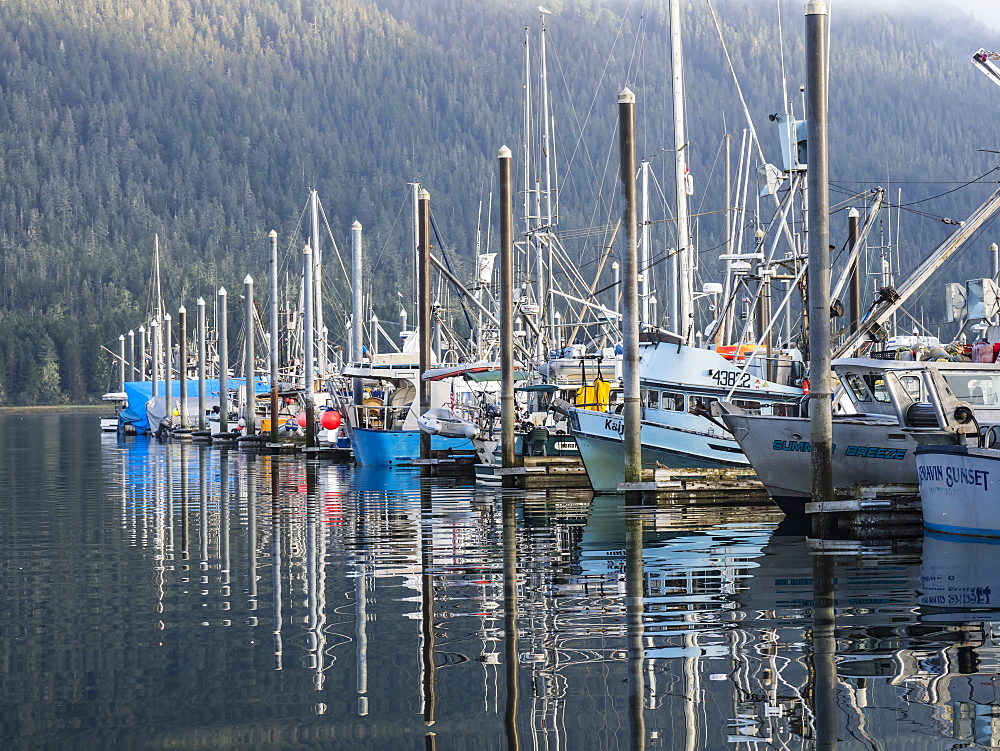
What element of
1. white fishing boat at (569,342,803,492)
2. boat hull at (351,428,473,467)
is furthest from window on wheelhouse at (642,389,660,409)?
boat hull at (351,428,473,467)

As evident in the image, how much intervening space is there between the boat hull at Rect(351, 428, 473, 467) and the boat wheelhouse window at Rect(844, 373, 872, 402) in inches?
1100

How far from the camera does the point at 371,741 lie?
36.8 ft

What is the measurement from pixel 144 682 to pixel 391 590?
588 cm

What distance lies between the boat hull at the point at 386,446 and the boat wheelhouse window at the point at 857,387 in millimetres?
27930

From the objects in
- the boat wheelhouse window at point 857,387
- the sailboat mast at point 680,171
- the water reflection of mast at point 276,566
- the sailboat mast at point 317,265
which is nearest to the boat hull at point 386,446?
the water reflection of mast at point 276,566

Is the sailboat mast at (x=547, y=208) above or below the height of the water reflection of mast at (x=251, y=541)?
above

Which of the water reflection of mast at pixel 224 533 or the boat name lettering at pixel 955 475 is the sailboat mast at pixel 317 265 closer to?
the water reflection of mast at pixel 224 533

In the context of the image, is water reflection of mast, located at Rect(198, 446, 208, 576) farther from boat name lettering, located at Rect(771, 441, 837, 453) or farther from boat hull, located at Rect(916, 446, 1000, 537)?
boat hull, located at Rect(916, 446, 1000, 537)

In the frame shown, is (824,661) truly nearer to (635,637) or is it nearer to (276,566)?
(635,637)

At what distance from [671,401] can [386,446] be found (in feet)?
68.3

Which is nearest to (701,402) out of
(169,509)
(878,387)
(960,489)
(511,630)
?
(878,387)

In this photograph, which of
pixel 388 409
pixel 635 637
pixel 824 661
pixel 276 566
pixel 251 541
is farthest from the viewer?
pixel 388 409

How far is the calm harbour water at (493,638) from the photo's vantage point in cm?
1159

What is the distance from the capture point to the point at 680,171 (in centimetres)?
4031
